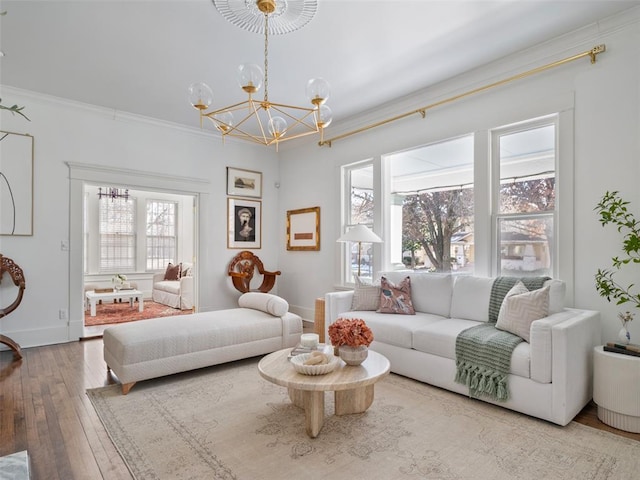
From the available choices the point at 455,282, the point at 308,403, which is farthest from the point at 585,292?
the point at 308,403

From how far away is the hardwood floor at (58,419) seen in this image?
1.97m

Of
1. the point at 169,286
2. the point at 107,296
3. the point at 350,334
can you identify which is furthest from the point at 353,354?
the point at 169,286

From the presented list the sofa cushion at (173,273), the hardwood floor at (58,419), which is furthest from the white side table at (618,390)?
the sofa cushion at (173,273)

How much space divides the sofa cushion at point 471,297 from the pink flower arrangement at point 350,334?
1.43 m

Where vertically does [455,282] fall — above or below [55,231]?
below

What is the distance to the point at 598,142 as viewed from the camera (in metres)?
3.01

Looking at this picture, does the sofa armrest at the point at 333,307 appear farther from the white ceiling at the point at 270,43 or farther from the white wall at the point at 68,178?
the white wall at the point at 68,178

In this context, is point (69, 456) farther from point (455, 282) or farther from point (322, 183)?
point (322, 183)

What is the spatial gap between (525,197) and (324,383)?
2.64 m

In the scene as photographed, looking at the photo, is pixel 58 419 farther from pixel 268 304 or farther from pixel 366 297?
pixel 366 297

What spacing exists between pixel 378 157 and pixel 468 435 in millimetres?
3352

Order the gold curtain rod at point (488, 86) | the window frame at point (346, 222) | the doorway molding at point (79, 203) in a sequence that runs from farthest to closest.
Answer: the window frame at point (346, 222) < the doorway molding at point (79, 203) < the gold curtain rod at point (488, 86)

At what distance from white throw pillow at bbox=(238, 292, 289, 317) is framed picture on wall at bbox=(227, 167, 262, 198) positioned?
2306mm

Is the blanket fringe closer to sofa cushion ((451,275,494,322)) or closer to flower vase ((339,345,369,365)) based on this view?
sofa cushion ((451,275,494,322))
